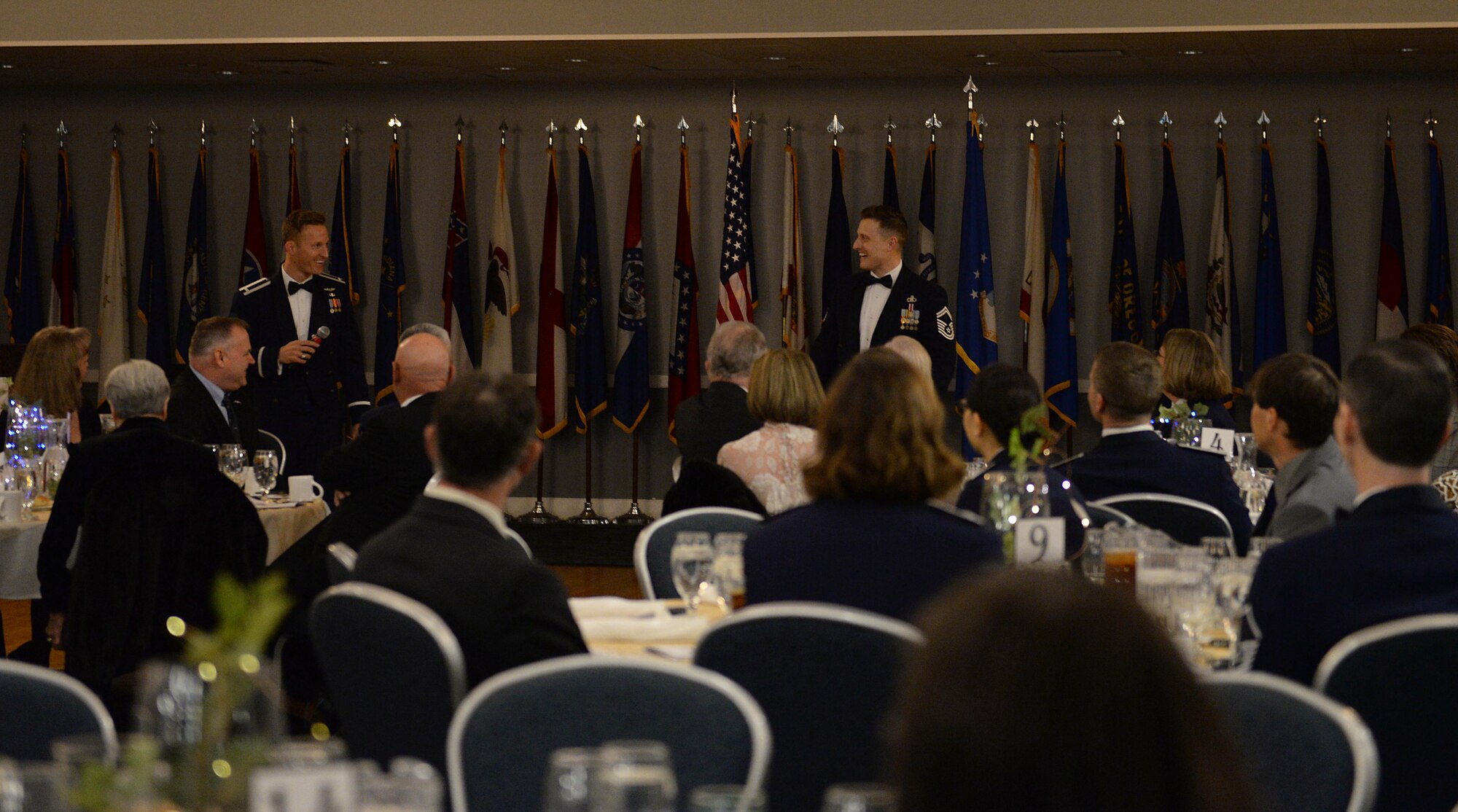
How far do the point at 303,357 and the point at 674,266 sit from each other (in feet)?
9.30

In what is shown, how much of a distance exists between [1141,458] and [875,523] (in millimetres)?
2124

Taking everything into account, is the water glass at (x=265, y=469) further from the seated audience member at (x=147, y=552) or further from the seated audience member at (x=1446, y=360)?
the seated audience member at (x=1446, y=360)

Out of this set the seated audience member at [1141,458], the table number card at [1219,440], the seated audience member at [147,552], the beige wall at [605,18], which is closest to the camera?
the seated audience member at [147,552]

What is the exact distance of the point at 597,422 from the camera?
10.4 meters

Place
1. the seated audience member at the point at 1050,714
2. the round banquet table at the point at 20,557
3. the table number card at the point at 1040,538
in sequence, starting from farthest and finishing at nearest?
the round banquet table at the point at 20,557 < the table number card at the point at 1040,538 < the seated audience member at the point at 1050,714

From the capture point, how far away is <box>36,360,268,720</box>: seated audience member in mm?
4402

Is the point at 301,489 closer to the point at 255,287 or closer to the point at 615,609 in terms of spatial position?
the point at 255,287

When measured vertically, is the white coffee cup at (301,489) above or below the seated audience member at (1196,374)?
below

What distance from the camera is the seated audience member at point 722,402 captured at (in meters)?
5.37

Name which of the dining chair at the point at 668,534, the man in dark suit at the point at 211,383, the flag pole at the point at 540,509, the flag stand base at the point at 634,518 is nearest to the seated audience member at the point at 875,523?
the dining chair at the point at 668,534

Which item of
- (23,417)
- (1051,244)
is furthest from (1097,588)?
(1051,244)

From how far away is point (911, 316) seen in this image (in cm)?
763

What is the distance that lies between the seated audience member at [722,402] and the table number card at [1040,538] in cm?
210

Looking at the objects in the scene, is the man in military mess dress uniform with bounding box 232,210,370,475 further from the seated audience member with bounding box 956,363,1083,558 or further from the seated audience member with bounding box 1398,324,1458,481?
the seated audience member with bounding box 1398,324,1458,481
